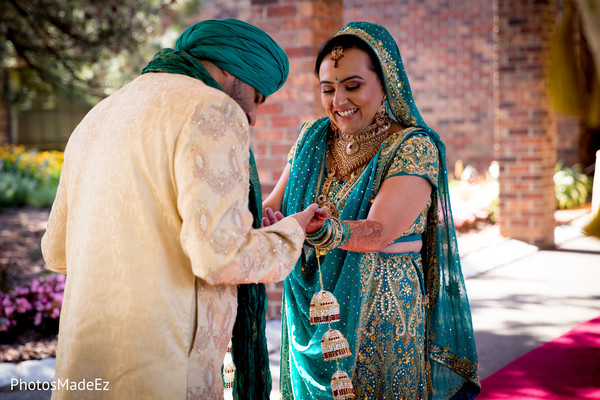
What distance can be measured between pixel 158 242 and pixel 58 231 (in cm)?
47

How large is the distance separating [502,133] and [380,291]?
22.5 ft

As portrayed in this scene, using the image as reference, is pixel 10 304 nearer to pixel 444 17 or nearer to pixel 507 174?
pixel 507 174

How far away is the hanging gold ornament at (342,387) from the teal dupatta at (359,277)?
6.4 inches

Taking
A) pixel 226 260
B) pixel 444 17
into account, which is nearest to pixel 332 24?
pixel 226 260

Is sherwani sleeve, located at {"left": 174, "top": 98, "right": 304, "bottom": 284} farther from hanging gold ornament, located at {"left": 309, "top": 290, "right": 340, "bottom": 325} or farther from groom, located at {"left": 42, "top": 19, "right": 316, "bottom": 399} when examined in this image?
hanging gold ornament, located at {"left": 309, "top": 290, "right": 340, "bottom": 325}

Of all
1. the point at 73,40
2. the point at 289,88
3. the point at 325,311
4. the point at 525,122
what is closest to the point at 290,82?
the point at 289,88

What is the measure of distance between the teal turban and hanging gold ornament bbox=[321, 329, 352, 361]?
3.04ft

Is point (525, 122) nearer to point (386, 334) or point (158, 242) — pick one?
point (386, 334)

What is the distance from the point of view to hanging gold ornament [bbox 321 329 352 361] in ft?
7.56

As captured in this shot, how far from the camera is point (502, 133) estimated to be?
349 inches

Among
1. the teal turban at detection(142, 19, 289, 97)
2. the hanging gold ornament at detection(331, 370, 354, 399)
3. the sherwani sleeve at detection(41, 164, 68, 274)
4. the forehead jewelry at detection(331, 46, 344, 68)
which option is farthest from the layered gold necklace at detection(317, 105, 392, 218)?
the sherwani sleeve at detection(41, 164, 68, 274)

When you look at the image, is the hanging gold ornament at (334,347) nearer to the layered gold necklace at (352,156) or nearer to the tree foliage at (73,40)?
the layered gold necklace at (352,156)

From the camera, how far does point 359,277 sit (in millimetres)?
2578

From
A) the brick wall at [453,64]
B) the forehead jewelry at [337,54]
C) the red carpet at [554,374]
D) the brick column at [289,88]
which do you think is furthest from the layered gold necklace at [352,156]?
the brick wall at [453,64]
